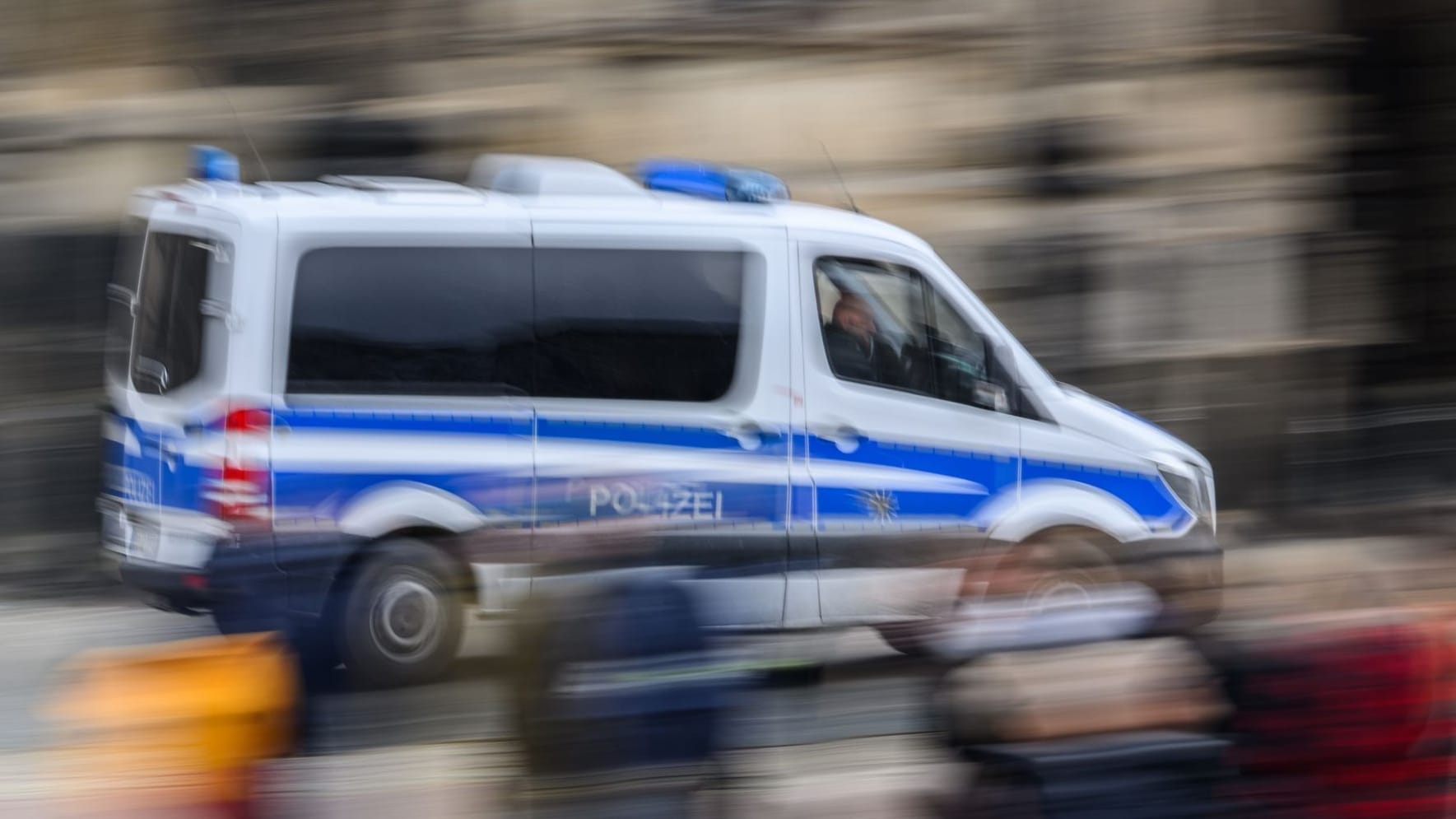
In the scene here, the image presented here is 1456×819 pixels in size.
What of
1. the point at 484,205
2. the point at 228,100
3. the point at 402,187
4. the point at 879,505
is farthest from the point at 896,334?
the point at 228,100

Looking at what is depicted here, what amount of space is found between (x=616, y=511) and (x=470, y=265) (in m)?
2.88

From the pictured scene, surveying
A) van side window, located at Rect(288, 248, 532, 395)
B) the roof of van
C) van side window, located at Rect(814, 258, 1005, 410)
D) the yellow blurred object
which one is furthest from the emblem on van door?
the yellow blurred object

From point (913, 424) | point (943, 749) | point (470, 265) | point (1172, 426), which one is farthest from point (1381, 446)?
point (943, 749)

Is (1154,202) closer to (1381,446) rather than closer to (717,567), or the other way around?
(1381,446)

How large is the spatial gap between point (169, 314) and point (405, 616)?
61.1 inches

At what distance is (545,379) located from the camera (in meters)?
6.50

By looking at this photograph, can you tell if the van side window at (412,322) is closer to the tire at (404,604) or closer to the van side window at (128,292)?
the tire at (404,604)

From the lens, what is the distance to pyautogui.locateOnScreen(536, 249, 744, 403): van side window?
6.52 metres

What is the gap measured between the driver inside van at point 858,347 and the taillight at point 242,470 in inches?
87.2

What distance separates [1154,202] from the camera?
1030cm

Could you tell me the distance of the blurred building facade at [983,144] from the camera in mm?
9336

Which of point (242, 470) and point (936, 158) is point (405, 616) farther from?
point (936, 158)

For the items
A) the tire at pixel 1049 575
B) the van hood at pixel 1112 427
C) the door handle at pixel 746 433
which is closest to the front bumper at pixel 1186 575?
the tire at pixel 1049 575

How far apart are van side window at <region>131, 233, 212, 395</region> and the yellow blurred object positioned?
3.47 m
